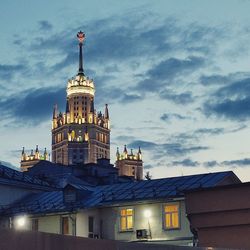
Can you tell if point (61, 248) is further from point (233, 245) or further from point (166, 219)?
point (166, 219)

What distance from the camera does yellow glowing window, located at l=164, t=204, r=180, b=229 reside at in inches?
2032

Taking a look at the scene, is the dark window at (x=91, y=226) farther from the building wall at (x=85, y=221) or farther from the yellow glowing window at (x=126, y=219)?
the yellow glowing window at (x=126, y=219)

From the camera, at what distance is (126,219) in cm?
5450

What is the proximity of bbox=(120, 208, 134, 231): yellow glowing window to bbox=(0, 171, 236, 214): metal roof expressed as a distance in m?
0.89

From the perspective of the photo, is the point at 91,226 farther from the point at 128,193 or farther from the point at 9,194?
the point at 9,194

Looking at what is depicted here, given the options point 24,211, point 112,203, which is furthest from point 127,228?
point 24,211

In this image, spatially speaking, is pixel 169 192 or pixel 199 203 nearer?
pixel 199 203

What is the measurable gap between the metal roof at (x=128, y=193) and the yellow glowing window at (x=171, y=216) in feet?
3.07

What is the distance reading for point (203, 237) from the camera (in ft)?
109

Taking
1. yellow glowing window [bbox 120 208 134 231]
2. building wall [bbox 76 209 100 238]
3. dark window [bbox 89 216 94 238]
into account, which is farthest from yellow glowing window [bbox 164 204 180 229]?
dark window [bbox 89 216 94 238]

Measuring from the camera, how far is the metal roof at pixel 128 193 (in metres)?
54.5

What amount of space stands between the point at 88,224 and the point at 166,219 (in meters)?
7.35

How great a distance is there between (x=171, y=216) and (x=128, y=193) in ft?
19.9

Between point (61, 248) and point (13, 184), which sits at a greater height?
point (13, 184)
